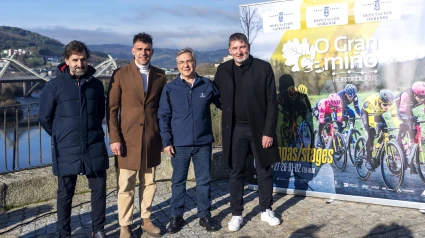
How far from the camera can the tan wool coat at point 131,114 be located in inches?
165

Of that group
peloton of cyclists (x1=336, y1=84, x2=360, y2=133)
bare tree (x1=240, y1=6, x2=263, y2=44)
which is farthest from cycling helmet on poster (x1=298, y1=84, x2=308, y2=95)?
bare tree (x1=240, y1=6, x2=263, y2=44)

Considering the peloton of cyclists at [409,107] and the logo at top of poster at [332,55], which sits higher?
the logo at top of poster at [332,55]

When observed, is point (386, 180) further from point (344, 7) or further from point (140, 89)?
point (140, 89)

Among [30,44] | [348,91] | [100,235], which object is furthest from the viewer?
[30,44]

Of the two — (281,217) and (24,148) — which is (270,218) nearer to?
(281,217)

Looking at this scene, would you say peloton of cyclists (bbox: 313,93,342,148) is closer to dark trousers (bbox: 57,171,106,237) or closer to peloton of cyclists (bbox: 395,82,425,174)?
peloton of cyclists (bbox: 395,82,425,174)

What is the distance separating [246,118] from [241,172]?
59 cm

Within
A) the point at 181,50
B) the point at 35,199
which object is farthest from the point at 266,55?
the point at 35,199

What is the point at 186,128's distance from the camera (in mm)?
4371

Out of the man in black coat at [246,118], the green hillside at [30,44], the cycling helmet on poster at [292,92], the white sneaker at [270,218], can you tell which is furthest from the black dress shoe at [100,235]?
the green hillside at [30,44]

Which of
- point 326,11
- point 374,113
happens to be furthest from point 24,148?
point 374,113

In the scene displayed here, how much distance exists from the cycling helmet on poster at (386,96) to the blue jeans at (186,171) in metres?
2.01

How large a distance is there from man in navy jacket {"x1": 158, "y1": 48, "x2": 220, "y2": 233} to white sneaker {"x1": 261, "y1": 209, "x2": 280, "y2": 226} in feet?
1.82

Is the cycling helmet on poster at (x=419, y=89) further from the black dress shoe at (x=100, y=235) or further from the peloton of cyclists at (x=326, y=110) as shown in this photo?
the black dress shoe at (x=100, y=235)
